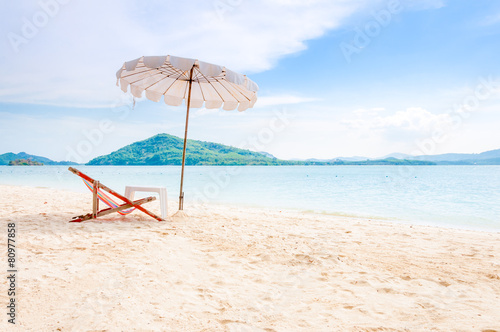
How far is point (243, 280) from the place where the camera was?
2963mm

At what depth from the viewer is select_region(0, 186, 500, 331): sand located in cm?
216

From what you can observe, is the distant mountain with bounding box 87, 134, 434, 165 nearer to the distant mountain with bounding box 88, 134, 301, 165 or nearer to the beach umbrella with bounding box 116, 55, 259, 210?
the distant mountain with bounding box 88, 134, 301, 165

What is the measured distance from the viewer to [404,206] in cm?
1211

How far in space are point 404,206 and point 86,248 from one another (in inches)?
475

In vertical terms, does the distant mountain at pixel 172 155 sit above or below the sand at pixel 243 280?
above

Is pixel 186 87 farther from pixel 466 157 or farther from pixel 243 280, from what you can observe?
pixel 466 157

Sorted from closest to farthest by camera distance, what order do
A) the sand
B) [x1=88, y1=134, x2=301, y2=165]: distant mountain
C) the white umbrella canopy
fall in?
the sand, the white umbrella canopy, [x1=88, y1=134, x2=301, y2=165]: distant mountain

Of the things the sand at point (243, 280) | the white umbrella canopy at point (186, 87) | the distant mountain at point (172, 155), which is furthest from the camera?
the distant mountain at point (172, 155)

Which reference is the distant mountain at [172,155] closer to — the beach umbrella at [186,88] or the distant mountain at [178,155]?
the distant mountain at [178,155]

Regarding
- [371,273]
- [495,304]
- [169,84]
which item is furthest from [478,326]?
[169,84]

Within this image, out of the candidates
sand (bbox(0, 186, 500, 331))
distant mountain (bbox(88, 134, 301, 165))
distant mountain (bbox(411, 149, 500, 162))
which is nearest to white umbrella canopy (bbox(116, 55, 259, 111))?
sand (bbox(0, 186, 500, 331))

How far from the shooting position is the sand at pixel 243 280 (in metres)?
2.16

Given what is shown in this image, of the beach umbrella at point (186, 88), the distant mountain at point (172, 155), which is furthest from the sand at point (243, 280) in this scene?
the distant mountain at point (172, 155)

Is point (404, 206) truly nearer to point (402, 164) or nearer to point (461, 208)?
point (461, 208)
